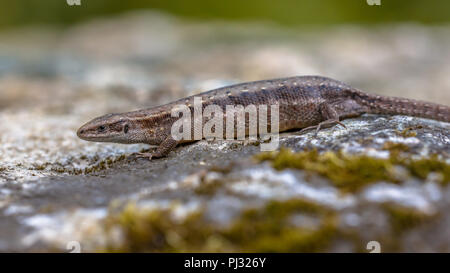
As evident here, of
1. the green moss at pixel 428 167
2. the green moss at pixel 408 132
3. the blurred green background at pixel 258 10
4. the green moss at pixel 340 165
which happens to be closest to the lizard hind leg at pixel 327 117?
the green moss at pixel 408 132

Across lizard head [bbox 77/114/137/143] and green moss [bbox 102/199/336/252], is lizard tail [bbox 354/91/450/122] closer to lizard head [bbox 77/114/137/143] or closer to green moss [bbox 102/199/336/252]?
green moss [bbox 102/199/336/252]

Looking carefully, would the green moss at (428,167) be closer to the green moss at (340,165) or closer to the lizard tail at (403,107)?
the green moss at (340,165)

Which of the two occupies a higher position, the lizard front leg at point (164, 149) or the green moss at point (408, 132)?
the green moss at point (408, 132)

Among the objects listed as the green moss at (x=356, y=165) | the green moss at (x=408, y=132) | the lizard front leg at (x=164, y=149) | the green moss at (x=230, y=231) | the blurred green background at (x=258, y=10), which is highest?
the blurred green background at (x=258, y=10)

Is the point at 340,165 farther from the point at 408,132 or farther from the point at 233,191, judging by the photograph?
the point at 408,132

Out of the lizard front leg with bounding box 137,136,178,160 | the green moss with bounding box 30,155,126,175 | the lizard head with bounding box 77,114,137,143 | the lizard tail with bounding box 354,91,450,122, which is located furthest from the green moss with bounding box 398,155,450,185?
the lizard head with bounding box 77,114,137,143

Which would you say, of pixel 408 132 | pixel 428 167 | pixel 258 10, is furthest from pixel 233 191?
pixel 258 10

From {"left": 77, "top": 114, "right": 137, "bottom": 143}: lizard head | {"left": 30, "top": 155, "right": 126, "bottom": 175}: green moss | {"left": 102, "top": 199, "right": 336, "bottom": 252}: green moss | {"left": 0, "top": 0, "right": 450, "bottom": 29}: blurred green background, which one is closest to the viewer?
{"left": 102, "top": 199, "right": 336, "bottom": 252}: green moss

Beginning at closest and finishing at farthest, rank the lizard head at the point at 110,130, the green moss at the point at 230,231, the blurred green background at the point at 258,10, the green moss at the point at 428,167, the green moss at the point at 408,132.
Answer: the green moss at the point at 230,231 < the green moss at the point at 428,167 < the green moss at the point at 408,132 < the lizard head at the point at 110,130 < the blurred green background at the point at 258,10
